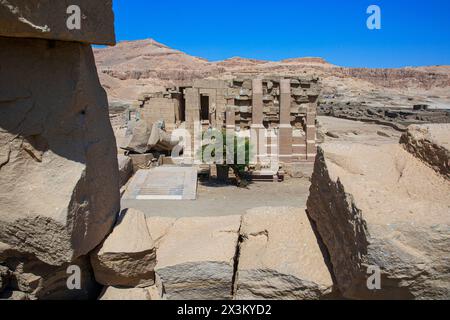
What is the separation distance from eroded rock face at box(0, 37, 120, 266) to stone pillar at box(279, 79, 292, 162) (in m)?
10.5

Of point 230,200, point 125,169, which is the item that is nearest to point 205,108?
point 125,169

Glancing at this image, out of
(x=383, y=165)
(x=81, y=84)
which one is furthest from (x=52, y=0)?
(x=383, y=165)

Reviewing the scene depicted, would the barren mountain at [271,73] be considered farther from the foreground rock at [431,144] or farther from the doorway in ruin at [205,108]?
the foreground rock at [431,144]

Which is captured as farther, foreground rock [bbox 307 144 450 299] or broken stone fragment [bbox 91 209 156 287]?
broken stone fragment [bbox 91 209 156 287]

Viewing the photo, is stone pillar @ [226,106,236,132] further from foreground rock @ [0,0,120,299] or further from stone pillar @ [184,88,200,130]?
foreground rock @ [0,0,120,299]

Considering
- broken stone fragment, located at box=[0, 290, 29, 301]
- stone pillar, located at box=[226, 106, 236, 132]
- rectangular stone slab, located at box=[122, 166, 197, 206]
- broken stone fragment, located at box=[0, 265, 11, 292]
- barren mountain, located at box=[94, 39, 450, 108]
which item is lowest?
rectangular stone slab, located at box=[122, 166, 197, 206]

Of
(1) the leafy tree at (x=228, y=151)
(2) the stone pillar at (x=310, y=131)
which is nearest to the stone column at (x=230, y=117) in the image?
(1) the leafy tree at (x=228, y=151)

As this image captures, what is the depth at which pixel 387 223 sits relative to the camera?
6.78ft

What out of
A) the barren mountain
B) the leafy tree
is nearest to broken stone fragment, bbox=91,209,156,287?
the leafy tree

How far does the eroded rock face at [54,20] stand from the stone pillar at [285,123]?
34.4 ft

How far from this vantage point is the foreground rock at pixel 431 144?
2.43m

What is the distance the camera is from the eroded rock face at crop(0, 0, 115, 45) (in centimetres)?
200

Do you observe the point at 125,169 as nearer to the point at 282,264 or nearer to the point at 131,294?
the point at 131,294

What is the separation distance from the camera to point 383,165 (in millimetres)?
2764
